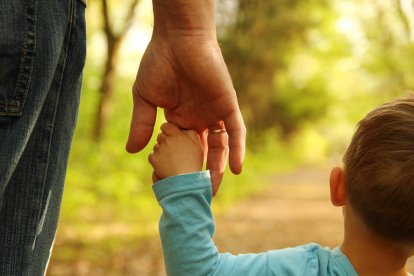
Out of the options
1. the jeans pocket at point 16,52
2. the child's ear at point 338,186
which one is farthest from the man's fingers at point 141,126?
the child's ear at point 338,186

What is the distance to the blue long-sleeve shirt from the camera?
1378 mm

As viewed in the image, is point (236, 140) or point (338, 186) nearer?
point (338, 186)

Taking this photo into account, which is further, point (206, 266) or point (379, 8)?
point (379, 8)

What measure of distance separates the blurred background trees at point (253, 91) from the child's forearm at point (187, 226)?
1.92 ft

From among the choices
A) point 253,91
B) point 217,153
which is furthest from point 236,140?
point 253,91

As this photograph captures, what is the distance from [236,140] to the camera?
5.03 ft

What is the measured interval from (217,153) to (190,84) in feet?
0.65

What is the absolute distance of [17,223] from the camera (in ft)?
4.44

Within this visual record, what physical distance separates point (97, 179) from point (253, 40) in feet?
38.2

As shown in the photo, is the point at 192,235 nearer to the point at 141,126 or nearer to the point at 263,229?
the point at 141,126

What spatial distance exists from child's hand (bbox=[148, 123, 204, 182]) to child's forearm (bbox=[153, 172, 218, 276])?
41 mm

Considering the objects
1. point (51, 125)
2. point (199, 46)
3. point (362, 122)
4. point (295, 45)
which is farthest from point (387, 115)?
point (295, 45)

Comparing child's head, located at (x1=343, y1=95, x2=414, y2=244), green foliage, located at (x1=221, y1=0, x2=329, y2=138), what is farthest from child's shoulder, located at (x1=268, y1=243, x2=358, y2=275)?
green foliage, located at (x1=221, y1=0, x2=329, y2=138)

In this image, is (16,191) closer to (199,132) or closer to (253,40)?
(199,132)
